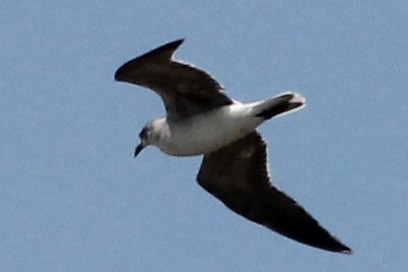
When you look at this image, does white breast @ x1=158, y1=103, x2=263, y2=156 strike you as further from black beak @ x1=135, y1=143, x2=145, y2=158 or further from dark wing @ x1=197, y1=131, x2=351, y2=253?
dark wing @ x1=197, y1=131, x2=351, y2=253

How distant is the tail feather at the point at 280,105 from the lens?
559 inches

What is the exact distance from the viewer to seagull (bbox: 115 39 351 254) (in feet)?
47.1

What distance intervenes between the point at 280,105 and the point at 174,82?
1.12 m

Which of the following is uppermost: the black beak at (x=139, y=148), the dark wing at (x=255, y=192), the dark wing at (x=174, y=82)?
the dark wing at (x=174, y=82)

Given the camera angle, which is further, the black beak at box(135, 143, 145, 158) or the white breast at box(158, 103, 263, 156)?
the black beak at box(135, 143, 145, 158)

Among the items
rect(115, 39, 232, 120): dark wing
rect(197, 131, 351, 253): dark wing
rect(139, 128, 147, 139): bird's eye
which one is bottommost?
rect(197, 131, 351, 253): dark wing

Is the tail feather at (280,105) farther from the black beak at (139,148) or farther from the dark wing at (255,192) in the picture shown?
the black beak at (139,148)

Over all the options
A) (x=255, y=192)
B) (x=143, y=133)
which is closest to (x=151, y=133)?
(x=143, y=133)

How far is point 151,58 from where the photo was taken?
555 inches

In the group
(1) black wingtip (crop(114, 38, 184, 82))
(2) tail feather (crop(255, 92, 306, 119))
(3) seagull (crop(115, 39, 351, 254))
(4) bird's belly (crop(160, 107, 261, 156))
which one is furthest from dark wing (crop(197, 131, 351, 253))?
(1) black wingtip (crop(114, 38, 184, 82))

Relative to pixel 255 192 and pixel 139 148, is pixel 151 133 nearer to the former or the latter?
pixel 139 148

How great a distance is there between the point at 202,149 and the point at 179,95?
1.86 ft

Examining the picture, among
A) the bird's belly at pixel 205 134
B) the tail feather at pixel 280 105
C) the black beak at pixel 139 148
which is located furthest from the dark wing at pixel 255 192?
the tail feather at pixel 280 105

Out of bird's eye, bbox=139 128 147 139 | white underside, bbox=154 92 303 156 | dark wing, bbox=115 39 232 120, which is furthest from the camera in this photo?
bird's eye, bbox=139 128 147 139
